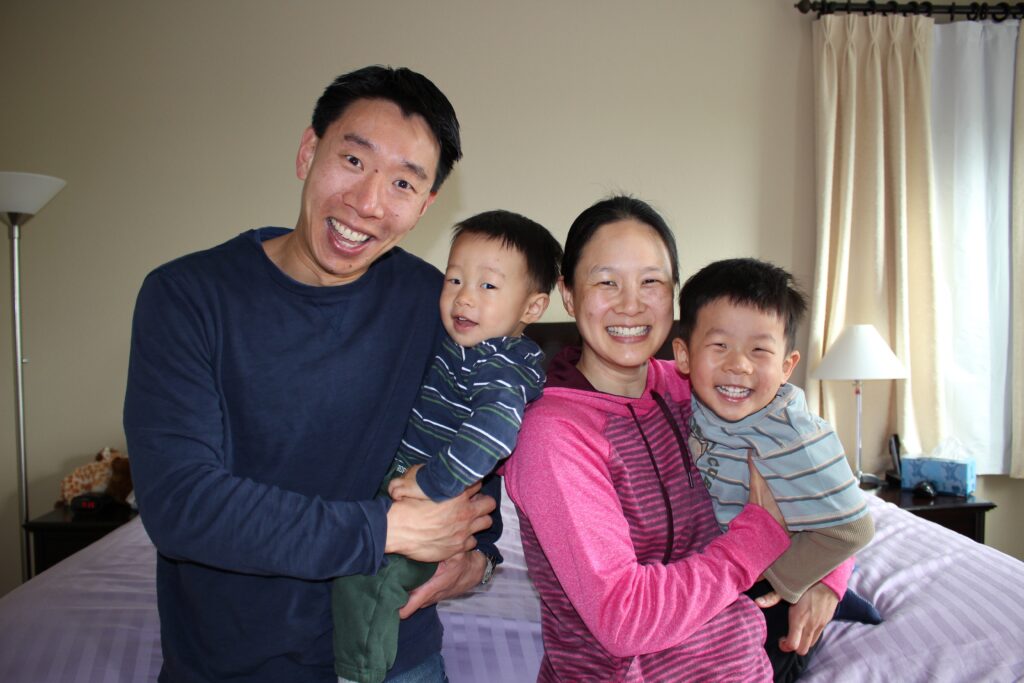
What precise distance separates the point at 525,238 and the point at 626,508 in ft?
1.94

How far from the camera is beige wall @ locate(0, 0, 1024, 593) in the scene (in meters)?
3.23

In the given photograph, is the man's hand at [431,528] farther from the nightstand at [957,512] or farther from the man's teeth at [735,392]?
the nightstand at [957,512]

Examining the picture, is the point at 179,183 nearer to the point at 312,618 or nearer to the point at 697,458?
the point at 312,618

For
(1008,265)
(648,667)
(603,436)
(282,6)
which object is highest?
(282,6)

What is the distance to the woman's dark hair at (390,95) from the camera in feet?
3.90

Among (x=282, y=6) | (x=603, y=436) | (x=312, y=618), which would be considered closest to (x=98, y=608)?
(x=312, y=618)

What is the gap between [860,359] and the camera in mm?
3092

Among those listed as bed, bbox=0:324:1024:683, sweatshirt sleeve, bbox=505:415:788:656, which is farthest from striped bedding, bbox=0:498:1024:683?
sweatshirt sleeve, bbox=505:415:788:656

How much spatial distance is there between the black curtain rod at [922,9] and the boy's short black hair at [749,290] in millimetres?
2830

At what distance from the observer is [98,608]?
65.6 inches

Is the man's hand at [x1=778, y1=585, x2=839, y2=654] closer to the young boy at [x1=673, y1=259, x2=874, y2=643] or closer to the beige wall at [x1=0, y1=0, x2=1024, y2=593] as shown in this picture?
the young boy at [x1=673, y1=259, x2=874, y2=643]

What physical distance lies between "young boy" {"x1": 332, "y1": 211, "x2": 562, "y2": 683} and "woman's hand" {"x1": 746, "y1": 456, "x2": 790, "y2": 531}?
1.29 feet

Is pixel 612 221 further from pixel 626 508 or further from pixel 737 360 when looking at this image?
pixel 626 508

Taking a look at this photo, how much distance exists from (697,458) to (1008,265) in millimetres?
3198
